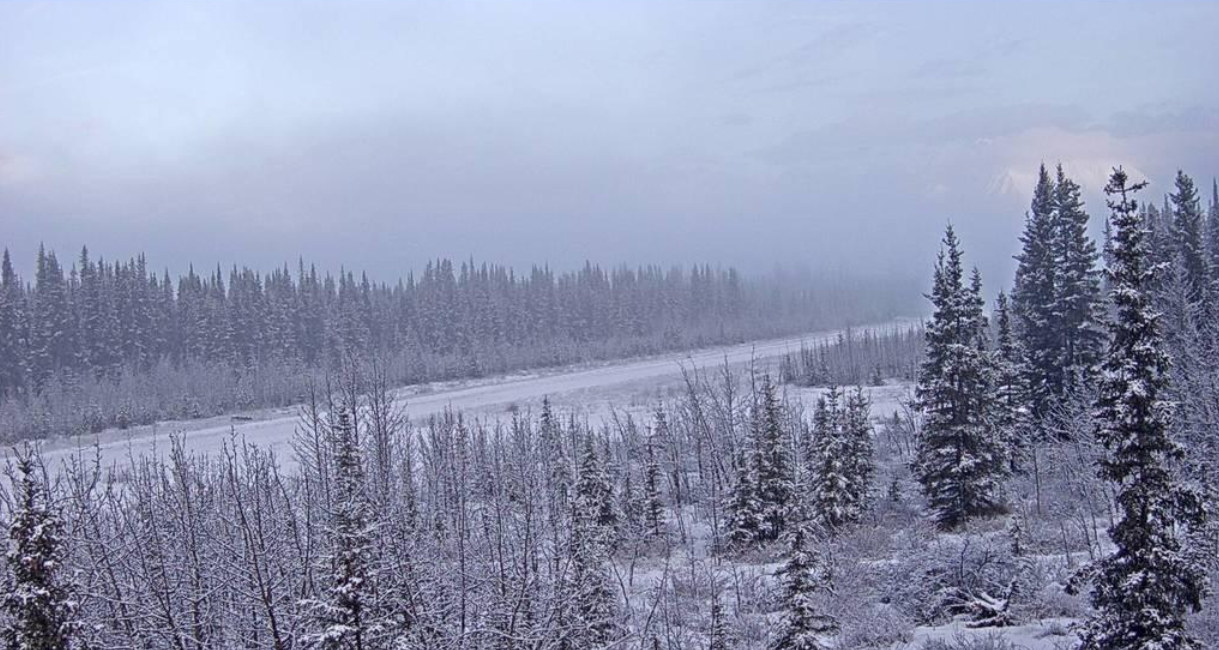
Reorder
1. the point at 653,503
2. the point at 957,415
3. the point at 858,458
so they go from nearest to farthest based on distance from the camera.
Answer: the point at 957,415 → the point at 653,503 → the point at 858,458

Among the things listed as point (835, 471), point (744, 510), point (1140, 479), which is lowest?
point (744, 510)

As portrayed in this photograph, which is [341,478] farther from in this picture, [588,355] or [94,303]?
[588,355]

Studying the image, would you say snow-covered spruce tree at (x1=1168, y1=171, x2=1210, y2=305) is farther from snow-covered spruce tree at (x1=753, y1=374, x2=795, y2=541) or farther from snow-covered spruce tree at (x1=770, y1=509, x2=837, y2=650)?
snow-covered spruce tree at (x1=770, y1=509, x2=837, y2=650)

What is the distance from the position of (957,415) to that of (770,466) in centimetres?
812

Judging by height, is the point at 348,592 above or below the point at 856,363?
above

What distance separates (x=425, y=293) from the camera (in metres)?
128

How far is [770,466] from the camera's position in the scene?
36.2 meters

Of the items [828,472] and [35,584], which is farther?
[828,472]

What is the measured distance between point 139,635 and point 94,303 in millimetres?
92387

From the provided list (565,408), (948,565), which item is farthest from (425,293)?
(948,565)

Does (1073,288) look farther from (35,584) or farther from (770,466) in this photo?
(35,584)

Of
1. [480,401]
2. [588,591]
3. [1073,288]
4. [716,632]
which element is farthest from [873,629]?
[480,401]

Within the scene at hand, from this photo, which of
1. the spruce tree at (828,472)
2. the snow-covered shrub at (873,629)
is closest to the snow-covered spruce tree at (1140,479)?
the snow-covered shrub at (873,629)

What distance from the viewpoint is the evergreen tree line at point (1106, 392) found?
39.7ft
